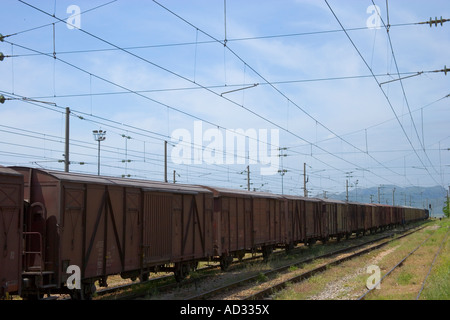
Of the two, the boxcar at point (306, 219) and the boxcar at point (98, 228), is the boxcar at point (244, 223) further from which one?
the boxcar at point (98, 228)

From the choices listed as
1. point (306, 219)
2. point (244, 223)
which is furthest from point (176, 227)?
point (306, 219)

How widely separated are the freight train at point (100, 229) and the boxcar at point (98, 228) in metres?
0.02

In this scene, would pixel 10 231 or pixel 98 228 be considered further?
pixel 98 228

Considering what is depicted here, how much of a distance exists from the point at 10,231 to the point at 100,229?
9.20ft

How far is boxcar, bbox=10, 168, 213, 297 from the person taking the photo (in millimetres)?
10828

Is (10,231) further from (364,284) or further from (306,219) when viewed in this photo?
(306,219)

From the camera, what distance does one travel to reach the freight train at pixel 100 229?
10.1 metres

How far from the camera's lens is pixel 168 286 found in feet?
51.4

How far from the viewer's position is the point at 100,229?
12305mm

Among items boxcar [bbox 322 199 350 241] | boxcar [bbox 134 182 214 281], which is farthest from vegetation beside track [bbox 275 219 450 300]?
boxcar [bbox 322 199 350 241]

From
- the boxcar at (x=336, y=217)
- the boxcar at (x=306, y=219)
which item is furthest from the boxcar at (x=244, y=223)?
the boxcar at (x=336, y=217)

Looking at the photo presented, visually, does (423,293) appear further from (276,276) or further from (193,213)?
(193,213)
